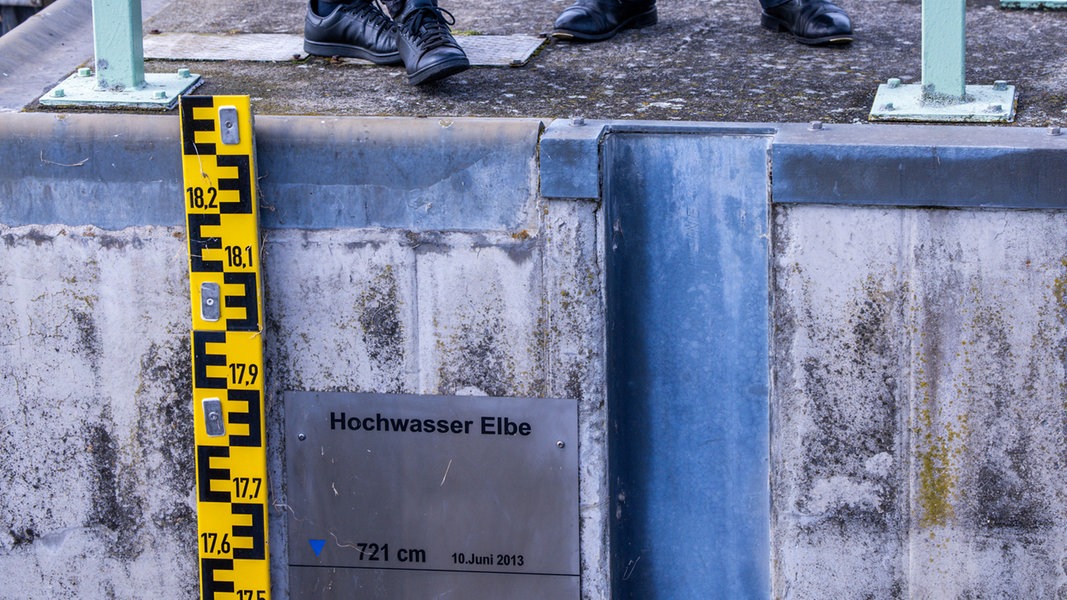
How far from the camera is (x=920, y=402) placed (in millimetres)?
2869

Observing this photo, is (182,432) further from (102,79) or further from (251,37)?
(251,37)

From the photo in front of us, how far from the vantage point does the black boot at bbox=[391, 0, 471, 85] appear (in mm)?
3709

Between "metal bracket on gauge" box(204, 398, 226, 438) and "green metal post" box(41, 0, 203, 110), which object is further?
"green metal post" box(41, 0, 203, 110)

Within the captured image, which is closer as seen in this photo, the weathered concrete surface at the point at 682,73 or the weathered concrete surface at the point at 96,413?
the weathered concrete surface at the point at 96,413

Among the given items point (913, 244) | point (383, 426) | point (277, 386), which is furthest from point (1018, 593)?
point (277, 386)

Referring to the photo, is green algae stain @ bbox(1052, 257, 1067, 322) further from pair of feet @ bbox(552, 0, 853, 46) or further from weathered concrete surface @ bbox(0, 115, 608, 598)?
pair of feet @ bbox(552, 0, 853, 46)

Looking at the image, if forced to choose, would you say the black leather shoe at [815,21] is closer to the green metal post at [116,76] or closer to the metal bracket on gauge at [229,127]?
the green metal post at [116,76]

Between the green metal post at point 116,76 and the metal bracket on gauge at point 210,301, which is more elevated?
the green metal post at point 116,76

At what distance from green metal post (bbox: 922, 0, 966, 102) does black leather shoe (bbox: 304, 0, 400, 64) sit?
1560mm

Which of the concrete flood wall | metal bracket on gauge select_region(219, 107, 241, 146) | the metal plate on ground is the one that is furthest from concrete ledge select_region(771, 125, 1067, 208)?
the metal plate on ground

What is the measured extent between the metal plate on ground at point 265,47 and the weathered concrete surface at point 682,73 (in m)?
0.06

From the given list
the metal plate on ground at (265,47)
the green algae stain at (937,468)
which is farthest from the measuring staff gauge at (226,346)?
the green algae stain at (937,468)

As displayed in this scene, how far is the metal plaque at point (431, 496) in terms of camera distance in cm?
303

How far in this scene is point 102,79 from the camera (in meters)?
3.58
